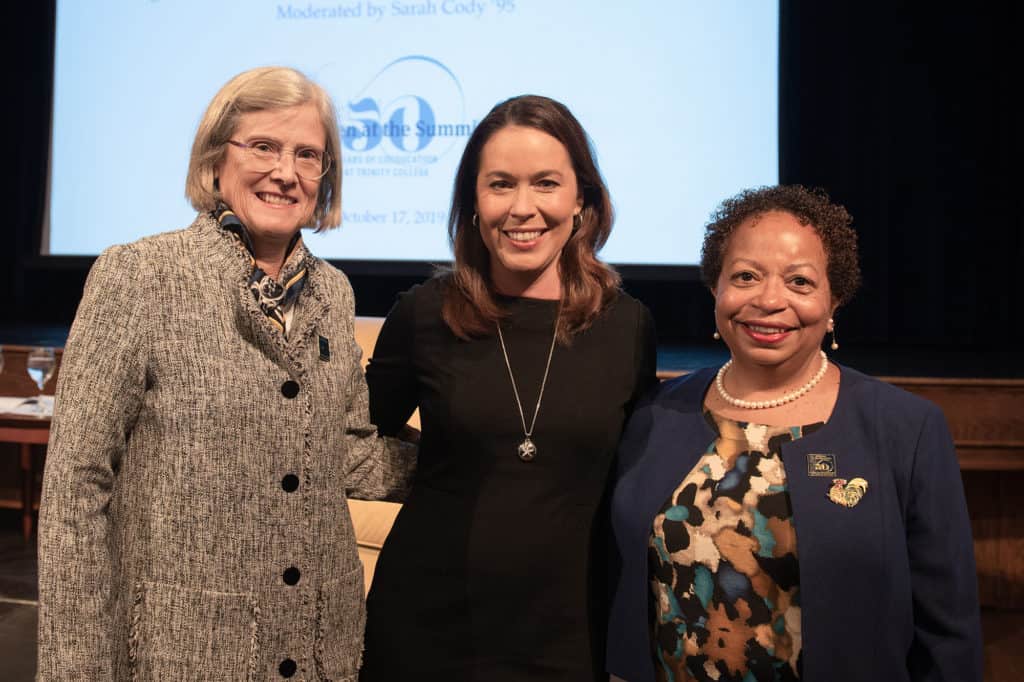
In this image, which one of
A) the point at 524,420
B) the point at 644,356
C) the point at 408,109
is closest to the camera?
the point at 524,420

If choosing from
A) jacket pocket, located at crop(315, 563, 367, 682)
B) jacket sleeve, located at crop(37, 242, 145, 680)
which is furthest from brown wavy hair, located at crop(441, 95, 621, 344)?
jacket sleeve, located at crop(37, 242, 145, 680)

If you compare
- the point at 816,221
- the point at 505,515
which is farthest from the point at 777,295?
the point at 505,515

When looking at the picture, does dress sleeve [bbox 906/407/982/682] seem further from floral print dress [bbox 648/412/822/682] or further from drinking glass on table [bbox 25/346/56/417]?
drinking glass on table [bbox 25/346/56/417]

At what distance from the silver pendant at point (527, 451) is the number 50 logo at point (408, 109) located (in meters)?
3.68

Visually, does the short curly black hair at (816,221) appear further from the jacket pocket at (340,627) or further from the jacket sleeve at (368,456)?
the jacket pocket at (340,627)

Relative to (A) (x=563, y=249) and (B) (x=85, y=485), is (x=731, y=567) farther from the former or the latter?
(B) (x=85, y=485)

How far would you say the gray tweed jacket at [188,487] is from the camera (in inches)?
50.9

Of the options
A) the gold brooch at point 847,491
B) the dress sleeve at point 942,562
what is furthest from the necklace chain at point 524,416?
the dress sleeve at point 942,562

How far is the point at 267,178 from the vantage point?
4.89 ft

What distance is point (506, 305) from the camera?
1789mm

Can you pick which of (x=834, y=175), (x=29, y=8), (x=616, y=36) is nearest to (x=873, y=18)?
(x=834, y=175)

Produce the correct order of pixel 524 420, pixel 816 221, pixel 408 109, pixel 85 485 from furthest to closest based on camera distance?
1. pixel 408 109
2. pixel 524 420
3. pixel 816 221
4. pixel 85 485

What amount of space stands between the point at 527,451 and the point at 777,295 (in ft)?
1.71

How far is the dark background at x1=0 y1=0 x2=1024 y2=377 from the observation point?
5090mm
